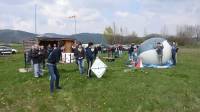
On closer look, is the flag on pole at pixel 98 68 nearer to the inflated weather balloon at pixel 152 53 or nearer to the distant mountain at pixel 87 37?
the inflated weather balloon at pixel 152 53

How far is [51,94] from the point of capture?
18.2m

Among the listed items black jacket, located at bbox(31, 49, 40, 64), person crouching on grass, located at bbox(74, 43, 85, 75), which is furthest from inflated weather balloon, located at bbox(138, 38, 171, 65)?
black jacket, located at bbox(31, 49, 40, 64)

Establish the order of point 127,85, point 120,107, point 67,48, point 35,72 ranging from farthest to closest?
point 67,48 < point 35,72 < point 127,85 < point 120,107

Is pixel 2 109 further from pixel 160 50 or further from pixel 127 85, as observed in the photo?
pixel 160 50

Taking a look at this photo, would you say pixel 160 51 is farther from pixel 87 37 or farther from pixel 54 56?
pixel 87 37

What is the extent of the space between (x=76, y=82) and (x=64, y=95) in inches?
91.2

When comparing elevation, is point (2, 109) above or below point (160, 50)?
below

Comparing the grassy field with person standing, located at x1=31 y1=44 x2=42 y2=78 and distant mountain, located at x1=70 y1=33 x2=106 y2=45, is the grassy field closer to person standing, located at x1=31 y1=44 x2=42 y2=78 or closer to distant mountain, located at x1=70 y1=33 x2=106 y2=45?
person standing, located at x1=31 y1=44 x2=42 y2=78

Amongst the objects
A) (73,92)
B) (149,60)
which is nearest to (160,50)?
(149,60)

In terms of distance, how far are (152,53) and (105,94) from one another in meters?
11.7

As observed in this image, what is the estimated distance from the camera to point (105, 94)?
18344mm

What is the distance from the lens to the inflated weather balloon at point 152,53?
29345 millimetres

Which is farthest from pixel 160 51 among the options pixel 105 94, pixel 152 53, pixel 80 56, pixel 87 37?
pixel 87 37

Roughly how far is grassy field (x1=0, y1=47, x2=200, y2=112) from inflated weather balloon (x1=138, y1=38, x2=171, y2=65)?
257 inches
